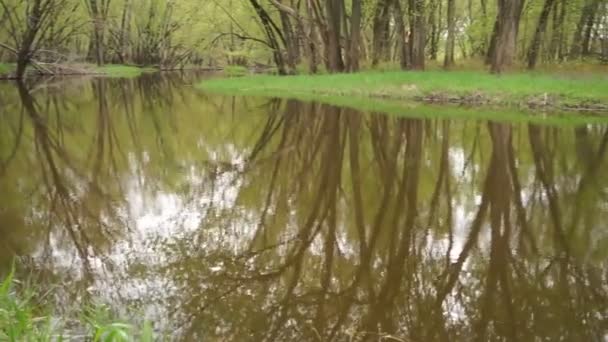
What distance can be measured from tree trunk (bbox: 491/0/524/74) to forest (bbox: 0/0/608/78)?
0.11ft

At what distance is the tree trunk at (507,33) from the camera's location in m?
18.3

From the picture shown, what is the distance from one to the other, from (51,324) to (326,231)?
2985 mm

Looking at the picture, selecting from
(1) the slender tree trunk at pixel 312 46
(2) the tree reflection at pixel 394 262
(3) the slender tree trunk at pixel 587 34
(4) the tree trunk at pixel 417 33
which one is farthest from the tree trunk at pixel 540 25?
(2) the tree reflection at pixel 394 262

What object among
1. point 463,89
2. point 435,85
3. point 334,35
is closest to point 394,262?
point 463,89

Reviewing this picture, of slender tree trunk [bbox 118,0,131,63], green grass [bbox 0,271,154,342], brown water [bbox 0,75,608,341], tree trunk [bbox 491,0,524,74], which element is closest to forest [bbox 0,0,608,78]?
tree trunk [bbox 491,0,524,74]

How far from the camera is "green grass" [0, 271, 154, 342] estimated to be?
2889 millimetres

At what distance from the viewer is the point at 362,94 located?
20.0 meters

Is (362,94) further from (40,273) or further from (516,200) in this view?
(40,273)

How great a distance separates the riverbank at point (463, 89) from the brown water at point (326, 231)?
451cm

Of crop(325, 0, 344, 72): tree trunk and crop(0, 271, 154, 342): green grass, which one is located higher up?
crop(325, 0, 344, 72): tree trunk

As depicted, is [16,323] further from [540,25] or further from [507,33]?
[540,25]

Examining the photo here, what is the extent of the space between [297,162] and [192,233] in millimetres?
3466

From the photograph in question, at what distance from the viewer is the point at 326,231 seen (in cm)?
582

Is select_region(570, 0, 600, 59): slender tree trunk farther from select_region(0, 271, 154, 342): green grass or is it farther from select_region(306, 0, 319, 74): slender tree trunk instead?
select_region(0, 271, 154, 342): green grass
